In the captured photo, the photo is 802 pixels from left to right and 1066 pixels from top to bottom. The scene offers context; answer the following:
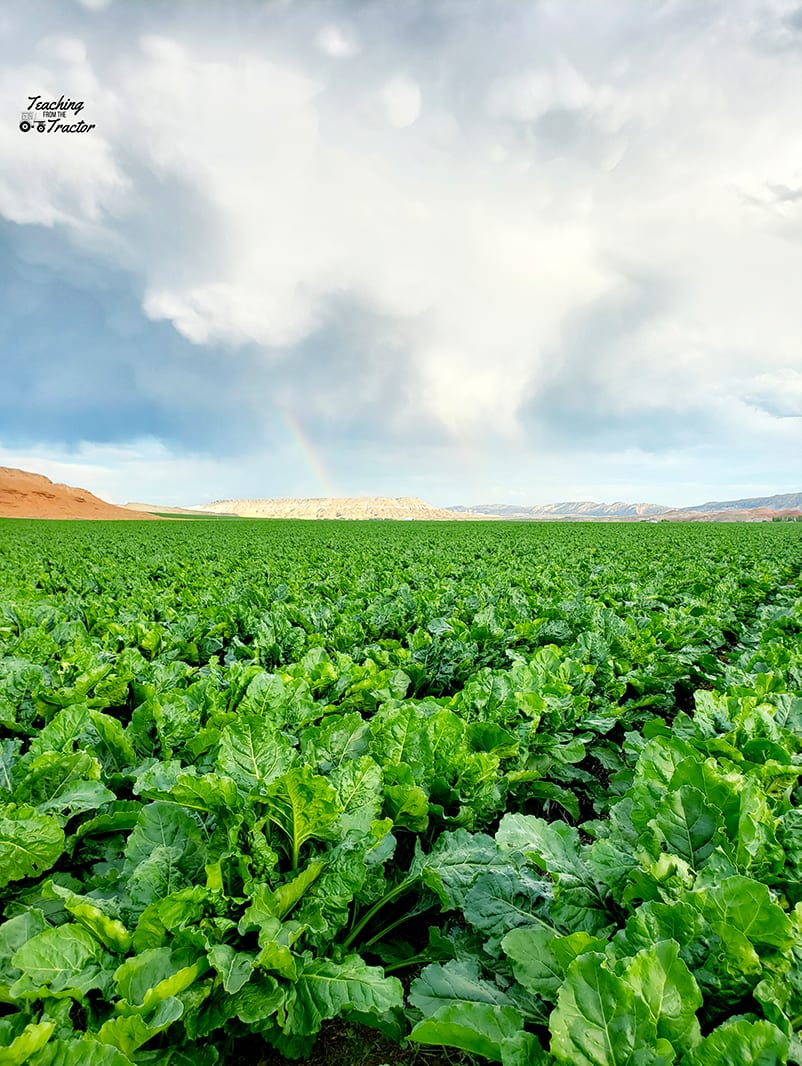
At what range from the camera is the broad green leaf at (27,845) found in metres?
2.11

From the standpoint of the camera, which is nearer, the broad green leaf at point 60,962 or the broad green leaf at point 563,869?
the broad green leaf at point 60,962

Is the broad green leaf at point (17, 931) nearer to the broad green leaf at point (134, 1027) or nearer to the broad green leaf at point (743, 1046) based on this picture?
the broad green leaf at point (134, 1027)

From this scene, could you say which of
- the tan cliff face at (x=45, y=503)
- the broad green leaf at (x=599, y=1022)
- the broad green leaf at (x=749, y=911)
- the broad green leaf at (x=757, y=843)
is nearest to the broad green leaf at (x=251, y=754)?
the broad green leaf at (x=599, y=1022)

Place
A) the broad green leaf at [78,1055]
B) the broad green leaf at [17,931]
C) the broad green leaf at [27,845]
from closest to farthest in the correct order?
the broad green leaf at [78,1055], the broad green leaf at [17,931], the broad green leaf at [27,845]

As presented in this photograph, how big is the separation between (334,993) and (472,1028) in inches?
21.3

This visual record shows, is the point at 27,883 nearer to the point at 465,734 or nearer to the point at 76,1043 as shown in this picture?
the point at 76,1043

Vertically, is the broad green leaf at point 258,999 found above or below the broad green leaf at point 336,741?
below

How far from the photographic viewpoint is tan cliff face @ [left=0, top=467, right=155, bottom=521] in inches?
3534

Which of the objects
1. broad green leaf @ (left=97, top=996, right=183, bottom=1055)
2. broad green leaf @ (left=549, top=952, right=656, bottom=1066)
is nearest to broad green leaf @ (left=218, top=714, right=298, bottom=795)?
broad green leaf @ (left=97, top=996, right=183, bottom=1055)

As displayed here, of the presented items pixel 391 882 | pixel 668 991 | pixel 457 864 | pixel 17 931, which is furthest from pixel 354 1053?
pixel 668 991

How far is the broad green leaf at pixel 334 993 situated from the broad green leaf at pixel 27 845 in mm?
1162

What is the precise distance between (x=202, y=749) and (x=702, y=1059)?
2.59 meters

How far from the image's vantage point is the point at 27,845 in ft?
7.01

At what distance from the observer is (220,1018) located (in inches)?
68.6
